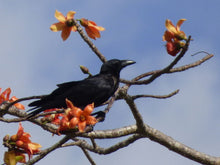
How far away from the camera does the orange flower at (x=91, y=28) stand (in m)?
4.62

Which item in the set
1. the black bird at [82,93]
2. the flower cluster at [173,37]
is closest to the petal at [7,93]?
the black bird at [82,93]

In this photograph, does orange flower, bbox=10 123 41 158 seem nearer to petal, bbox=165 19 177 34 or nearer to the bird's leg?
the bird's leg

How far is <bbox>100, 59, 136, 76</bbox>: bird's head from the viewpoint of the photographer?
578 centimetres

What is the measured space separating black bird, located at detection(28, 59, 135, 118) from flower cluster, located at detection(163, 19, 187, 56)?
106cm

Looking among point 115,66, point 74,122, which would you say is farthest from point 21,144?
point 115,66

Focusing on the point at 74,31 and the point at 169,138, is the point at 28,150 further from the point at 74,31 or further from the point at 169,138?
the point at 169,138

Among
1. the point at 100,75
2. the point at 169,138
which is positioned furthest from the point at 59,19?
the point at 169,138

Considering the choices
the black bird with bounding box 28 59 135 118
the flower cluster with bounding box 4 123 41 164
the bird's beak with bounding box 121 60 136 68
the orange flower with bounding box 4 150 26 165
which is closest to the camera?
the orange flower with bounding box 4 150 26 165

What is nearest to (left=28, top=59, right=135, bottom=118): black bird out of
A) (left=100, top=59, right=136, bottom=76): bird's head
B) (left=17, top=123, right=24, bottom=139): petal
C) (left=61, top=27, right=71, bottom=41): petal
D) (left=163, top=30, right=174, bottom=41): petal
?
(left=100, top=59, right=136, bottom=76): bird's head

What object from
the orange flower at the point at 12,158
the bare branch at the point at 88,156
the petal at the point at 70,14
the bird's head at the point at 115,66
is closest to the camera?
the orange flower at the point at 12,158

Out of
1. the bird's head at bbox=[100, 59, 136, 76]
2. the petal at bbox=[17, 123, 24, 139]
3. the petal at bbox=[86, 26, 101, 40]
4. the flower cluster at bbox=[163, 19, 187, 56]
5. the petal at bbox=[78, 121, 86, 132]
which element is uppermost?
the bird's head at bbox=[100, 59, 136, 76]

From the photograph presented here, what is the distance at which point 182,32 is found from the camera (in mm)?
4164

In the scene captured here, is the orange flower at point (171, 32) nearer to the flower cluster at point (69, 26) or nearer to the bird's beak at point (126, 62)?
the flower cluster at point (69, 26)

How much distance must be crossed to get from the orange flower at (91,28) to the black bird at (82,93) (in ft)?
1.57
